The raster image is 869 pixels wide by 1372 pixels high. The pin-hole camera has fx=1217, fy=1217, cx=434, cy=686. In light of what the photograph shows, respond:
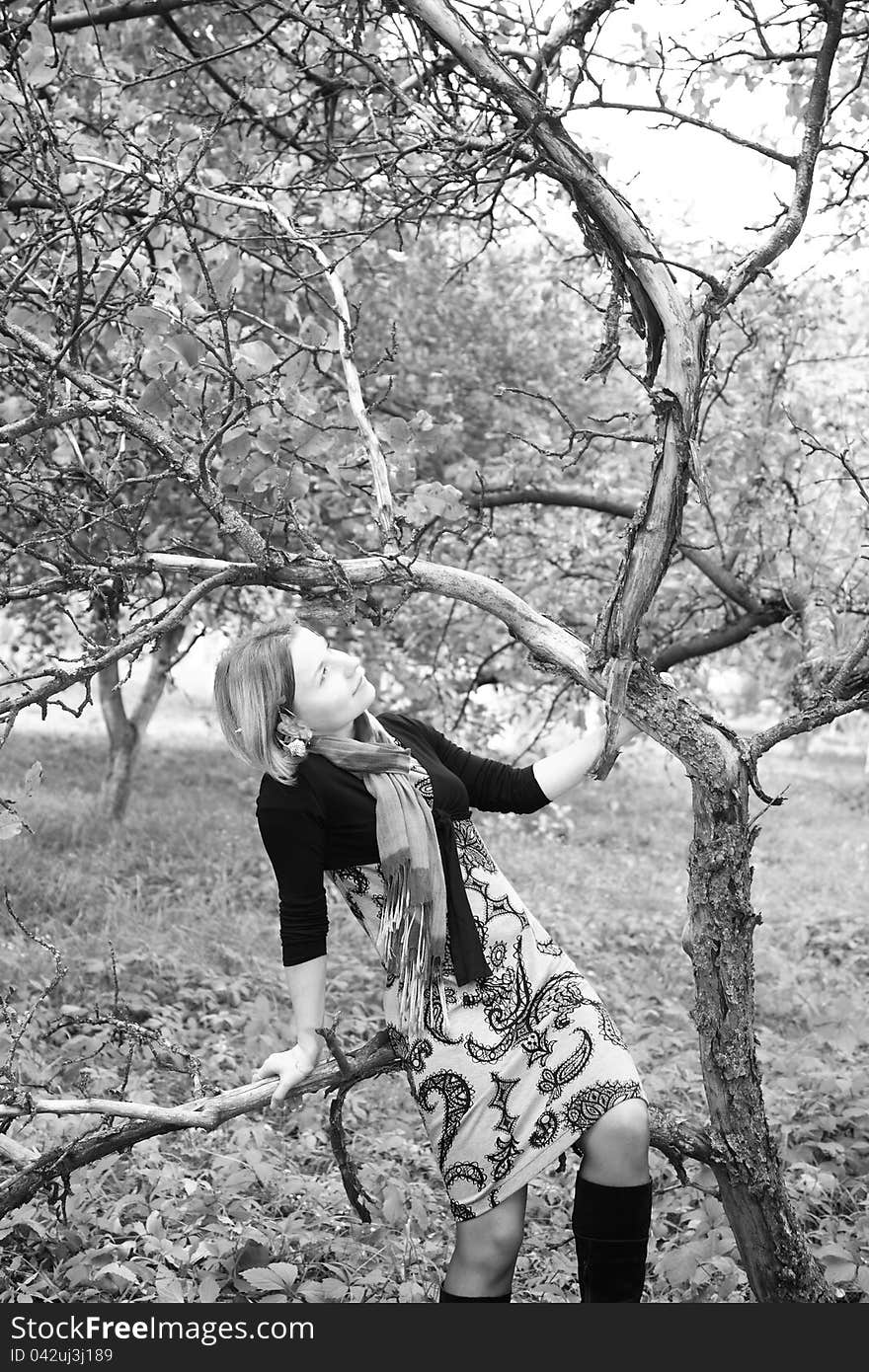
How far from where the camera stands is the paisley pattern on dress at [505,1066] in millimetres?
2318

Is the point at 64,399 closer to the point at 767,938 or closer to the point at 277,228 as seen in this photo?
the point at 277,228

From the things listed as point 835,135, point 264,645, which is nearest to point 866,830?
point 835,135

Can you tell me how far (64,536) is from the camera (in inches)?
91.6

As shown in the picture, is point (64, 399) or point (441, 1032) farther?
point (64, 399)

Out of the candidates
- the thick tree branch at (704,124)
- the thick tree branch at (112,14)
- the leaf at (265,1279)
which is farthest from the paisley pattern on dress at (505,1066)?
the thick tree branch at (112,14)

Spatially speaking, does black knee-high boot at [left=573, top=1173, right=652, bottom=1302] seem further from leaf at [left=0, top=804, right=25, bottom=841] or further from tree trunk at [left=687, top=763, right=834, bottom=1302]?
leaf at [left=0, top=804, right=25, bottom=841]

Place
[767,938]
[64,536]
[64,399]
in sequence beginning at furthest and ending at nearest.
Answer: [767,938] < [64,399] < [64,536]

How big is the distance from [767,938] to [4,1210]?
6.66m

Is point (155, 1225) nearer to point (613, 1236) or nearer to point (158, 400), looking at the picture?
point (613, 1236)

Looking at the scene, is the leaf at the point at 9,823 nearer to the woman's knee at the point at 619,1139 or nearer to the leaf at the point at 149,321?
the leaf at the point at 149,321

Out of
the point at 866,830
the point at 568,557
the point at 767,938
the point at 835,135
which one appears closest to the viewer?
the point at 835,135

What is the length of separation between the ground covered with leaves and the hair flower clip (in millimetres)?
506

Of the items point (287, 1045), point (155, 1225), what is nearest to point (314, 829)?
point (155, 1225)

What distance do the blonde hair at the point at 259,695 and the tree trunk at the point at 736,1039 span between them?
85cm
